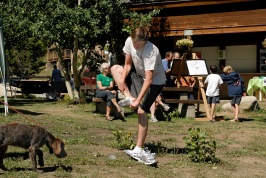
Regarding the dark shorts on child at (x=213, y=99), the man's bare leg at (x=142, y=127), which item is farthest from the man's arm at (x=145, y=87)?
the dark shorts on child at (x=213, y=99)

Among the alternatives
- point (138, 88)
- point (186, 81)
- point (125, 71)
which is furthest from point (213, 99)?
A: point (125, 71)

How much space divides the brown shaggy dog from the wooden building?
1465cm

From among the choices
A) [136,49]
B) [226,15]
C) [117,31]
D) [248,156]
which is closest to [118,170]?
[136,49]

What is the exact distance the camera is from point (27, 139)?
6.06m

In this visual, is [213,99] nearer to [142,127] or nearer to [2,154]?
[142,127]

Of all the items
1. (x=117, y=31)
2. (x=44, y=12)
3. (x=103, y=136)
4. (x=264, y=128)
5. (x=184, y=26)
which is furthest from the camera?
(x=184, y=26)

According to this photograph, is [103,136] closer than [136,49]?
No

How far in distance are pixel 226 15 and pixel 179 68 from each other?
27.8ft

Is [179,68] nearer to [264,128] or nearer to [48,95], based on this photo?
[264,128]

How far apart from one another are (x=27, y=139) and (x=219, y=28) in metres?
16.8

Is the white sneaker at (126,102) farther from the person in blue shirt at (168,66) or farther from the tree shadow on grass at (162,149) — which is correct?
the person in blue shirt at (168,66)

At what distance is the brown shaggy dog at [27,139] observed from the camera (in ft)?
19.6

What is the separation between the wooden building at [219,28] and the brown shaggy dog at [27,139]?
14.6 m

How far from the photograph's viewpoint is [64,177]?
6.05 metres
